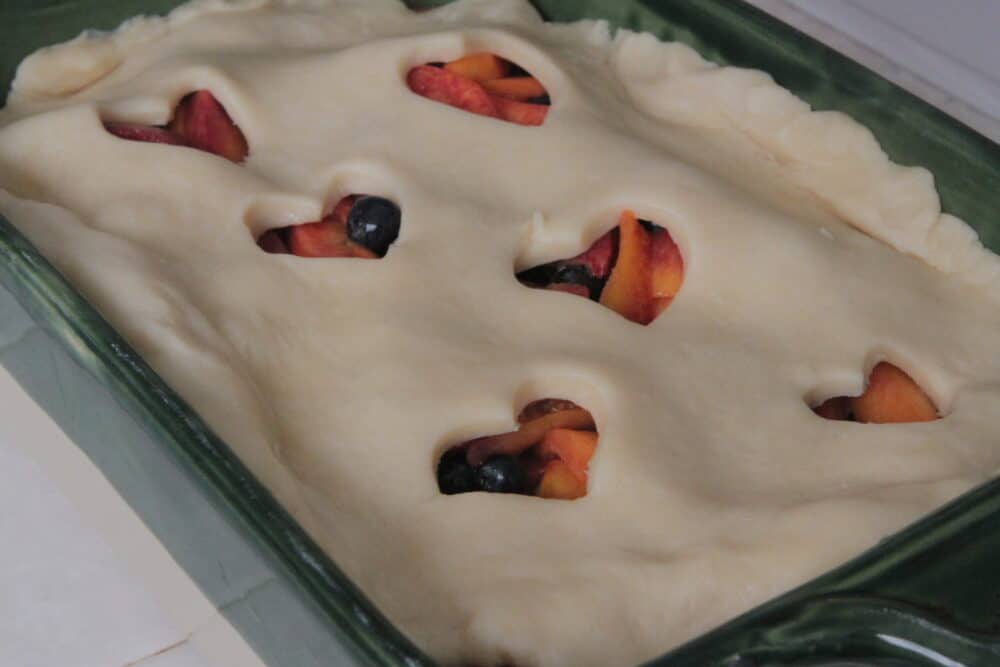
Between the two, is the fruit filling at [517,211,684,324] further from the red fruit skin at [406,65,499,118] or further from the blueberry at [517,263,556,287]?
the red fruit skin at [406,65,499,118]

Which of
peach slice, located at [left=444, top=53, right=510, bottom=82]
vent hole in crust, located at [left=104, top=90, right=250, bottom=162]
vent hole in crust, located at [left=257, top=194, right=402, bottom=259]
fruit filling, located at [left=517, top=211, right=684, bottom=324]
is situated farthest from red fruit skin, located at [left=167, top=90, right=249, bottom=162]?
fruit filling, located at [left=517, top=211, right=684, bottom=324]

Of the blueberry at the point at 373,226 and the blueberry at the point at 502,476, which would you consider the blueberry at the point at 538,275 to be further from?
the blueberry at the point at 502,476

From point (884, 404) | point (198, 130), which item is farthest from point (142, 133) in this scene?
point (884, 404)

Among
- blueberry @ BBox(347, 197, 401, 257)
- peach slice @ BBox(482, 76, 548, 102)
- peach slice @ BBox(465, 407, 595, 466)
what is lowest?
peach slice @ BBox(465, 407, 595, 466)

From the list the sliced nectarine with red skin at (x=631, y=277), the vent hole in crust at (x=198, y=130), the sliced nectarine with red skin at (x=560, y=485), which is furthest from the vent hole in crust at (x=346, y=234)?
the sliced nectarine with red skin at (x=560, y=485)

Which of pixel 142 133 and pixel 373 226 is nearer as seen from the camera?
pixel 373 226

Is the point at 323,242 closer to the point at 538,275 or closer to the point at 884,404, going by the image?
the point at 538,275

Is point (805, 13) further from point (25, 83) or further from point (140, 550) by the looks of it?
point (140, 550)
